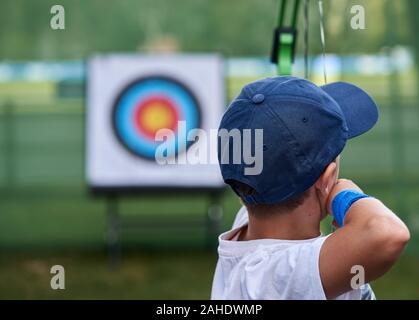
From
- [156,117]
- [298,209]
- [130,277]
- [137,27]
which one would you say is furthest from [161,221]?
[298,209]

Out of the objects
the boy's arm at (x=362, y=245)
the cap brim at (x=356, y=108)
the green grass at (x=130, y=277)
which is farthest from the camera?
the green grass at (x=130, y=277)

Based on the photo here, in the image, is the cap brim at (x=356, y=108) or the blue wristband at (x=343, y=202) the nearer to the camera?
the blue wristband at (x=343, y=202)

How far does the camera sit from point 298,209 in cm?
87

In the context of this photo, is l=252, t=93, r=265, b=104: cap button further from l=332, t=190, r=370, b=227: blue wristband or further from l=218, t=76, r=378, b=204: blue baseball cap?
l=332, t=190, r=370, b=227: blue wristband

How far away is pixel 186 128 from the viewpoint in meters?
4.09

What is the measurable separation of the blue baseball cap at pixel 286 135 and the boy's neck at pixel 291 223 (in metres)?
0.03

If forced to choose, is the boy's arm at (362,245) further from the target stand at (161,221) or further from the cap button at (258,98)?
the target stand at (161,221)

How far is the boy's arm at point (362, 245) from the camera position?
782 mm

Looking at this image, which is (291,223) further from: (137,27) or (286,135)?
(137,27)

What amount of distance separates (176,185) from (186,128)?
409mm

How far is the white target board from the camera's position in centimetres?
383

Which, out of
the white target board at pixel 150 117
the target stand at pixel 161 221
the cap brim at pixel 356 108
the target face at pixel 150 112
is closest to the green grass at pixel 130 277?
the target stand at pixel 161 221
